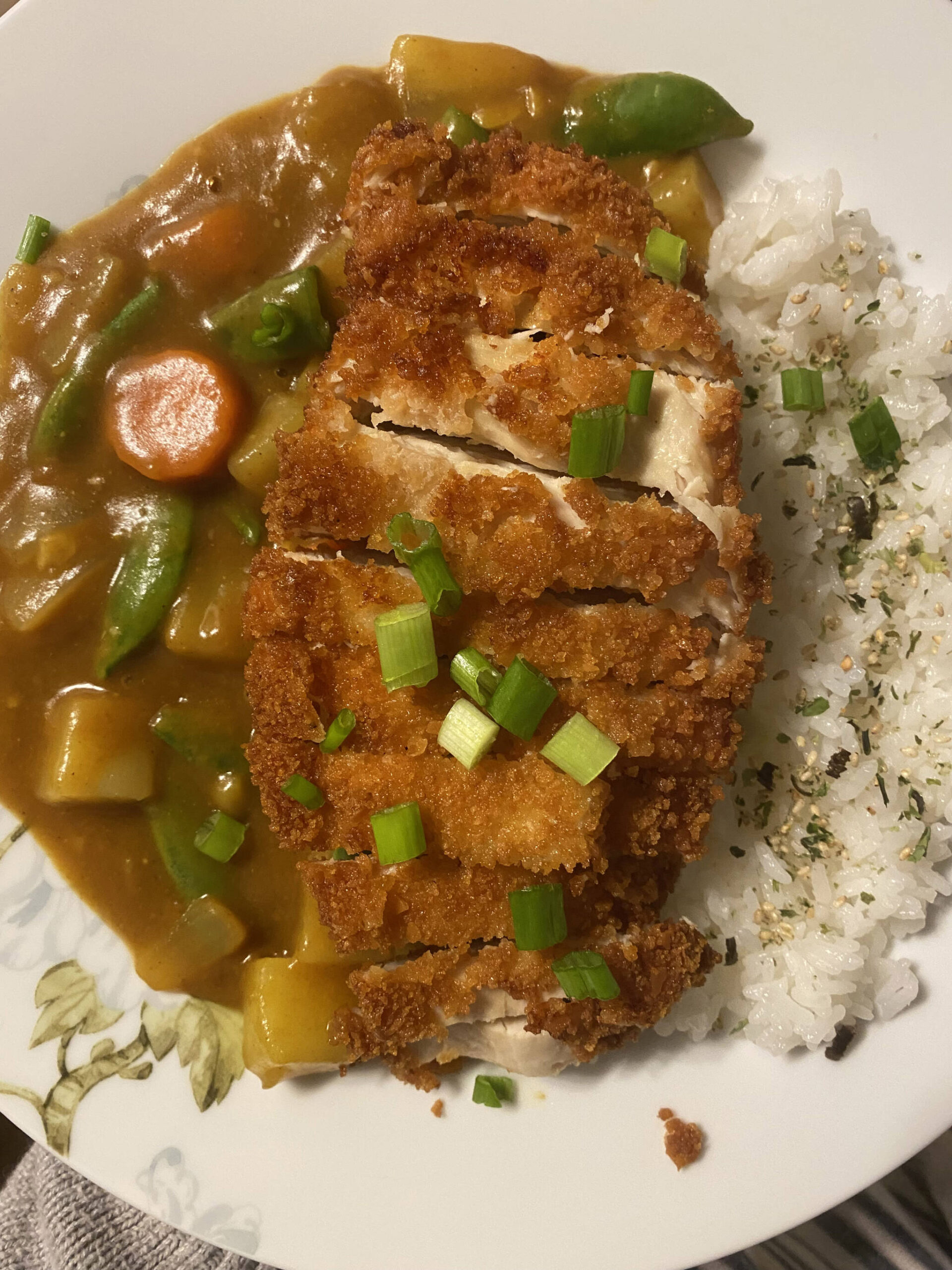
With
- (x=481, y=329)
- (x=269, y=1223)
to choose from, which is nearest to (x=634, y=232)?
(x=481, y=329)

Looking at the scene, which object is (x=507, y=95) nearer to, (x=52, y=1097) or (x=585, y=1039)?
(x=585, y=1039)

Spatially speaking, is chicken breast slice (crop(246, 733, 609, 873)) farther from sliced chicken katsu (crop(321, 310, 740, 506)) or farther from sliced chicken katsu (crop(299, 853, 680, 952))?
sliced chicken katsu (crop(321, 310, 740, 506))

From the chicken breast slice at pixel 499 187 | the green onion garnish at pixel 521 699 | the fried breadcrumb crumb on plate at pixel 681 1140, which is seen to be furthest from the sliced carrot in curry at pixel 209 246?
the fried breadcrumb crumb on plate at pixel 681 1140

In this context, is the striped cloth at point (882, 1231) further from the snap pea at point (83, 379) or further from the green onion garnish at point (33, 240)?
the green onion garnish at point (33, 240)

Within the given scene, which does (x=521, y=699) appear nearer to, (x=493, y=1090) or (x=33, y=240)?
(x=493, y=1090)


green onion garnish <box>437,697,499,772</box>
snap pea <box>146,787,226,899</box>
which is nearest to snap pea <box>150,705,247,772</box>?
snap pea <box>146,787,226,899</box>

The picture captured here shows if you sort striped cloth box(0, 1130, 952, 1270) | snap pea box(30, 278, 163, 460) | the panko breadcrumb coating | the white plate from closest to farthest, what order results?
the panko breadcrumb coating, the white plate, snap pea box(30, 278, 163, 460), striped cloth box(0, 1130, 952, 1270)
